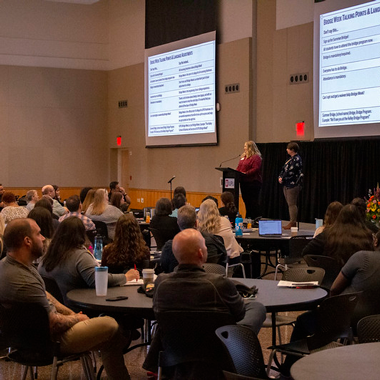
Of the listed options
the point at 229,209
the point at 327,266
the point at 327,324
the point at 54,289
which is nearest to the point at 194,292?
the point at 327,324

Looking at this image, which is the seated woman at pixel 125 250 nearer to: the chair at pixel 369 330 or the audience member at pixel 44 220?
the audience member at pixel 44 220

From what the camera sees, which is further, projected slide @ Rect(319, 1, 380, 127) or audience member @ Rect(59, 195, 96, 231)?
projected slide @ Rect(319, 1, 380, 127)

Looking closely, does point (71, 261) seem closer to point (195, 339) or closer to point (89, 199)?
point (195, 339)

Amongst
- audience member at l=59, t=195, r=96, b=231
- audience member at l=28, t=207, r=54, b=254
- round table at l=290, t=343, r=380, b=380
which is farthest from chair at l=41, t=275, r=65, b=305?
audience member at l=59, t=195, r=96, b=231

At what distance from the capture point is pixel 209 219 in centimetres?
657

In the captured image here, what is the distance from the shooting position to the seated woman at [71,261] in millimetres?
4305

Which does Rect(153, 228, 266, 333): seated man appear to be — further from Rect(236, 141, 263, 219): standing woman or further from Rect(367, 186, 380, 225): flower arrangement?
Rect(236, 141, 263, 219): standing woman

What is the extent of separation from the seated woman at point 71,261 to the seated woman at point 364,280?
1.55 m

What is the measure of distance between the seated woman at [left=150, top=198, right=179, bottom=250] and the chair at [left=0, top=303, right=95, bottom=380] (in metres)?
3.61

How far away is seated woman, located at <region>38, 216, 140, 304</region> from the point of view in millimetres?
4305

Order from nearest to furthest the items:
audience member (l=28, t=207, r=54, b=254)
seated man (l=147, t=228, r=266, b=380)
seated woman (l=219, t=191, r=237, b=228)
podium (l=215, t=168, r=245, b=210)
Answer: seated man (l=147, t=228, r=266, b=380) → audience member (l=28, t=207, r=54, b=254) → seated woman (l=219, t=191, r=237, b=228) → podium (l=215, t=168, r=245, b=210)

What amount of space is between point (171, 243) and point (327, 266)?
1297mm

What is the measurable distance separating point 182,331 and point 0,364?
2.54m

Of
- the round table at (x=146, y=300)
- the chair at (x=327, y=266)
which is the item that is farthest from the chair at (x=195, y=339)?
the chair at (x=327, y=266)
